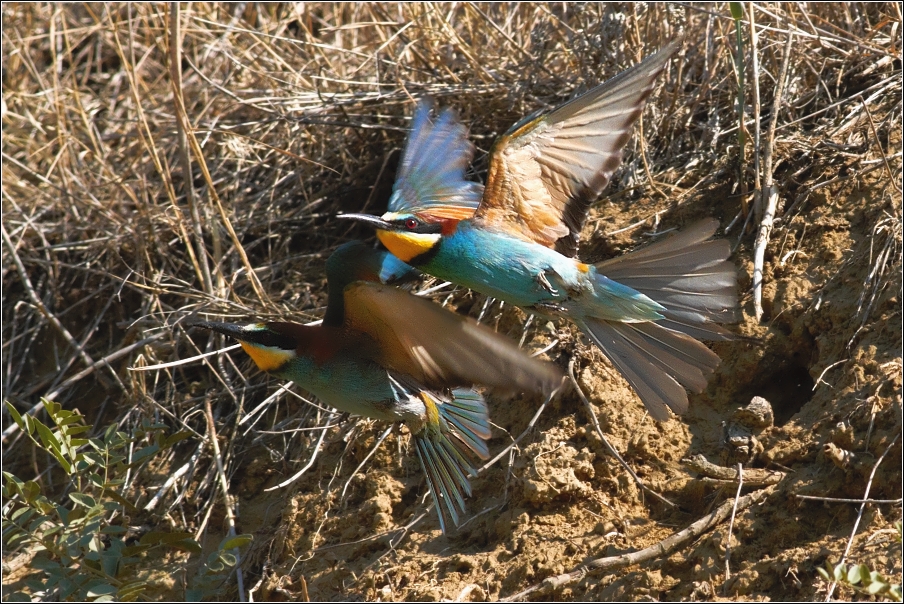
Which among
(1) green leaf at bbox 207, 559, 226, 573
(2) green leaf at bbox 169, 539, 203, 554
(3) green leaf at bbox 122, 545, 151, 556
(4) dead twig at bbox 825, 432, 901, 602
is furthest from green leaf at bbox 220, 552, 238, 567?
(4) dead twig at bbox 825, 432, 901, 602

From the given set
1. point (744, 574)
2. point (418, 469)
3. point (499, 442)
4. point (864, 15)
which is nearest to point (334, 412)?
point (418, 469)

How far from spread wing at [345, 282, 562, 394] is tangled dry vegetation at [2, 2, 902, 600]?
0.60 metres

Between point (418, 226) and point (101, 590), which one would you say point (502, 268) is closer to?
point (418, 226)

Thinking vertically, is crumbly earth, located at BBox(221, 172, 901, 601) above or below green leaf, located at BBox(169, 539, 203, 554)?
above

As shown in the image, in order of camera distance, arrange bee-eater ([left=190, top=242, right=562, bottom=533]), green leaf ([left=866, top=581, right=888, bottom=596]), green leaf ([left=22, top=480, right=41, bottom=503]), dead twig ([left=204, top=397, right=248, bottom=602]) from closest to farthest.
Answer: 1. green leaf ([left=866, top=581, right=888, bottom=596])
2. bee-eater ([left=190, top=242, right=562, bottom=533])
3. green leaf ([left=22, top=480, right=41, bottom=503])
4. dead twig ([left=204, top=397, right=248, bottom=602])

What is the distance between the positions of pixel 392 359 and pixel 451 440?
36 cm

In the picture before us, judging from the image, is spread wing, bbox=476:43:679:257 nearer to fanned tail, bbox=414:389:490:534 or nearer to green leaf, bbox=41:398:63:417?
fanned tail, bbox=414:389:490:534

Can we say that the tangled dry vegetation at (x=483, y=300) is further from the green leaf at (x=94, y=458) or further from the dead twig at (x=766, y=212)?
the green leaf at (x=94, y=458)

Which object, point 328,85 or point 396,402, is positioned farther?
point 328,85

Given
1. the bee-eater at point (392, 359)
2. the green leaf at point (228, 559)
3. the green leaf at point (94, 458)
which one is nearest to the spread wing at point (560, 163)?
the bee-eater at point (392, 359)

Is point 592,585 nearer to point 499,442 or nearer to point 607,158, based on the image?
point 499,442

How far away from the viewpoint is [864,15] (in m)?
3.53

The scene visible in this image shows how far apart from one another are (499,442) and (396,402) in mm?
528

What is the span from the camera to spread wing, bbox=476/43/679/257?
262 centimetres
